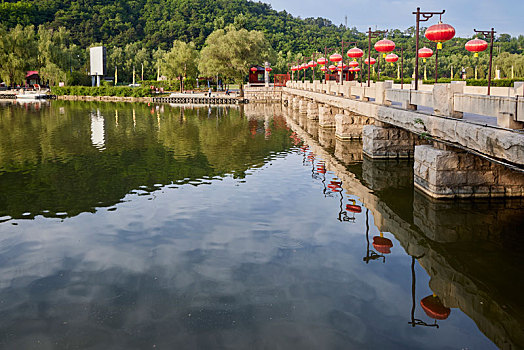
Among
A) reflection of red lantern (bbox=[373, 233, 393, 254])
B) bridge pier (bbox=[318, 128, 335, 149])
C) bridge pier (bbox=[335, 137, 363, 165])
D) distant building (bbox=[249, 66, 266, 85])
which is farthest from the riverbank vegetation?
reflection of red lantern (bbox=[373, 233, 393, 254])

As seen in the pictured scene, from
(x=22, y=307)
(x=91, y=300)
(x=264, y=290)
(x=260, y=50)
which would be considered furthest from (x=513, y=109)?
(x=260, y=50)

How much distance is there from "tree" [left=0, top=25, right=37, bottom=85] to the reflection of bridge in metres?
→ 78.5

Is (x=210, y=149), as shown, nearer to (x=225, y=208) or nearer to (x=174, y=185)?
(x=174, y=185)

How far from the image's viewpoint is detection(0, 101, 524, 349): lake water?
6.99 meters

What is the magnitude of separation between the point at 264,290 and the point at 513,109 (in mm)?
5922

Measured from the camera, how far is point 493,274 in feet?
29.0

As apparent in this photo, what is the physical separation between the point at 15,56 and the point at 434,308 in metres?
87.4

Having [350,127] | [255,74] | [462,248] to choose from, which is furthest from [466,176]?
[255,74]

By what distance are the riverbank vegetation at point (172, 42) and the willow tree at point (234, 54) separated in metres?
0.14

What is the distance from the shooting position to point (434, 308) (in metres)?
7.68

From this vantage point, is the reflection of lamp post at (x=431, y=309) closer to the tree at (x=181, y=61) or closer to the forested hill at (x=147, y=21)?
the tree at (x=181, y=61)

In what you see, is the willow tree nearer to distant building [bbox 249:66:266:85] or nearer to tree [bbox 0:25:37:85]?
distant building [bbox 249:66:266:85]

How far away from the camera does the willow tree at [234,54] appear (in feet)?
222

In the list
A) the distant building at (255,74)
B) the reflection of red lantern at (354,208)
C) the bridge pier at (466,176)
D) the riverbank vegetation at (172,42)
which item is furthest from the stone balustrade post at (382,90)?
the distant building at (255,74)
